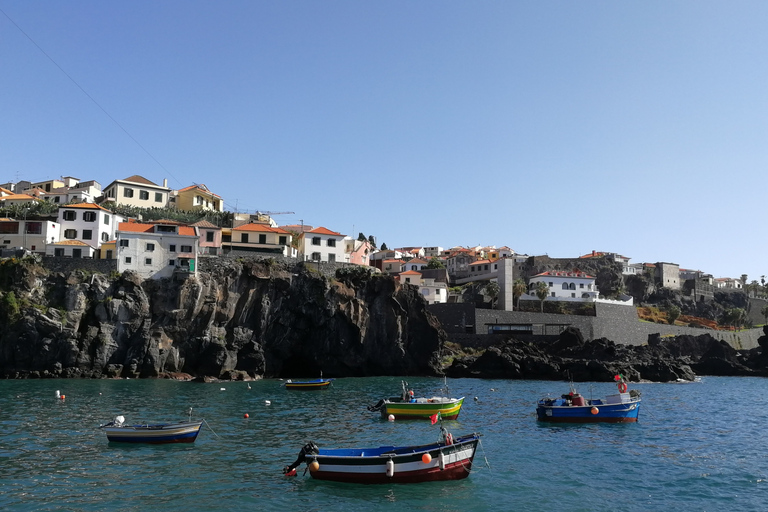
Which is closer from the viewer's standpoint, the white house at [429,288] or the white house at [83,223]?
the white house at [83,223]

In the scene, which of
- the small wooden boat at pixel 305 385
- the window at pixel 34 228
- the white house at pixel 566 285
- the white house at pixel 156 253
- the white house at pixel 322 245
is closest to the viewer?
the small wooden boat at pixel 305 385

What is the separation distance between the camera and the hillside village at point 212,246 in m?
69.6

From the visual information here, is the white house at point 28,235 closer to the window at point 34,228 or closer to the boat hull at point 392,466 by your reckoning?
the window at point 34,228

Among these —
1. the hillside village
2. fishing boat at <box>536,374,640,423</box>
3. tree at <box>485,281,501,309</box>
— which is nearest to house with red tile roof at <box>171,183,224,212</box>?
the hillside village

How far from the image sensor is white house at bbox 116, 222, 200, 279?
67.6 meters

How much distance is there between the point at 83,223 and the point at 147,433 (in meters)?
53.7

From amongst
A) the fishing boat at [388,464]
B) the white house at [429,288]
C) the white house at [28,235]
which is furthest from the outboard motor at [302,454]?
Result: the white house at [429,288]

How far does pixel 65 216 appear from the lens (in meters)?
74.9

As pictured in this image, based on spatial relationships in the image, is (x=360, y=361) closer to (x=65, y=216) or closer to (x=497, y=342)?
(x=497, y=342)

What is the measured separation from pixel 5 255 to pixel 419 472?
61345 mm

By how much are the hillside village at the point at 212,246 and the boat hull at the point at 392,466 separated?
48.0 metres

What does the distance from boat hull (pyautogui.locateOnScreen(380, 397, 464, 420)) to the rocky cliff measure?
28671mm

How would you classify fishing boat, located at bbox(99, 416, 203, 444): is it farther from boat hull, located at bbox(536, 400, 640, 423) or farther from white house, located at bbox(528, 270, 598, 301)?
white house, located at bbox(528, 270, 598, 301)

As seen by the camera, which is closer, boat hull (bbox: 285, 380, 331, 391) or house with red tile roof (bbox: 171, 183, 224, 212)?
boat hull (bbox: 285, 380, 331, 391)
